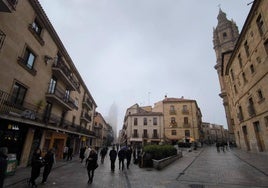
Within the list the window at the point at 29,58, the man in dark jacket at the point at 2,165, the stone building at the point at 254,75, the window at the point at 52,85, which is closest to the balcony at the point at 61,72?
the window at the point at 52,85

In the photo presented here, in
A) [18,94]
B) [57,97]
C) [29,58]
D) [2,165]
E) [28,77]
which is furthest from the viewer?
[57,97]

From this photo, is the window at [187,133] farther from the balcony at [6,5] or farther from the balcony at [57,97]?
the balcony at [6,5]

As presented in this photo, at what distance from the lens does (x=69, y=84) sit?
60.9 ft

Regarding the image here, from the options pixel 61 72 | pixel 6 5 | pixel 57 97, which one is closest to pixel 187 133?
pixel 57 97

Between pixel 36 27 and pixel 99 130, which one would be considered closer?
pixel 36 27

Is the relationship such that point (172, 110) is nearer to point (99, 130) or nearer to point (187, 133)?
point (187, 133)

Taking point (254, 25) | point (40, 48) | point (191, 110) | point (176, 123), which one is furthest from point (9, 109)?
point (191, 110)

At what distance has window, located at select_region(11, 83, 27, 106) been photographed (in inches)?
422

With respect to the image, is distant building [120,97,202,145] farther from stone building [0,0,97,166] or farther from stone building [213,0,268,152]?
stone building [0,0,97,166]

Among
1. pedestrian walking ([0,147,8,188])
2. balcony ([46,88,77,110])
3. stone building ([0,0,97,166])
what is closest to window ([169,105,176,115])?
balcony ([46,88,77,110])

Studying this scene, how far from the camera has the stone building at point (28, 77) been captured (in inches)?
381

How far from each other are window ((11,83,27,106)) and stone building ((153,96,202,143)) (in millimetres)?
35522

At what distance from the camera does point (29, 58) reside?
12.2 meters

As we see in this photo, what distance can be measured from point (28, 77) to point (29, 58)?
60.3 inches
